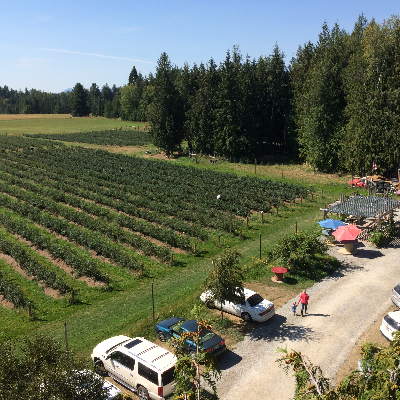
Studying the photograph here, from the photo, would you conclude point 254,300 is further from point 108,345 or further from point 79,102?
point 79,102

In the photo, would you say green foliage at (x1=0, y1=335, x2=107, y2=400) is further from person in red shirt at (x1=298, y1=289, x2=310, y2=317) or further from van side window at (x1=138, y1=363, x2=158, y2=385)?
person in red shirt at (x1=298, y1=289, x2=310, y2=317)

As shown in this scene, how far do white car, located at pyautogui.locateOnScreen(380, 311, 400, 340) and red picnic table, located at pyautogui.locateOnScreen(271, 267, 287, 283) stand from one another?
6.16 m

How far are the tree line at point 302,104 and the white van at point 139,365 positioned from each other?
36.8m

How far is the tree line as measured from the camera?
41.5 meters

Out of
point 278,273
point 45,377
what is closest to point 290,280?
point 278,273

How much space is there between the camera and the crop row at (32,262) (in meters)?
21.7

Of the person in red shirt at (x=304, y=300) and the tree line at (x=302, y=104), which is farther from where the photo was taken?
the tree line at (x=302, y=104)

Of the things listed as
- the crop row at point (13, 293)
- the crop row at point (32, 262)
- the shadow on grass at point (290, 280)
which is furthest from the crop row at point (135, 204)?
the crop row at point (13, 293)

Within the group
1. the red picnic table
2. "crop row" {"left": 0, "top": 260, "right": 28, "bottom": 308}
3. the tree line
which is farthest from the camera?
the tree line

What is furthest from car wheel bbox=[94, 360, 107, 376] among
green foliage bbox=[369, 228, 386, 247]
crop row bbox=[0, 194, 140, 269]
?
green foliage bbox=[369, 228, 386, 247]

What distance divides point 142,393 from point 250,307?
642cm

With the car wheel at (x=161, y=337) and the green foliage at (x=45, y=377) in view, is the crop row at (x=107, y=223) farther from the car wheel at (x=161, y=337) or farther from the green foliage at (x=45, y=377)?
the green foliage at (x=45, y=377)

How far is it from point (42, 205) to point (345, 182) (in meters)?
34.0

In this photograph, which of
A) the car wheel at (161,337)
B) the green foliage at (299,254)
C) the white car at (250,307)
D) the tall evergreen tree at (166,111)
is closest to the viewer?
the car wheel at (161,337)
